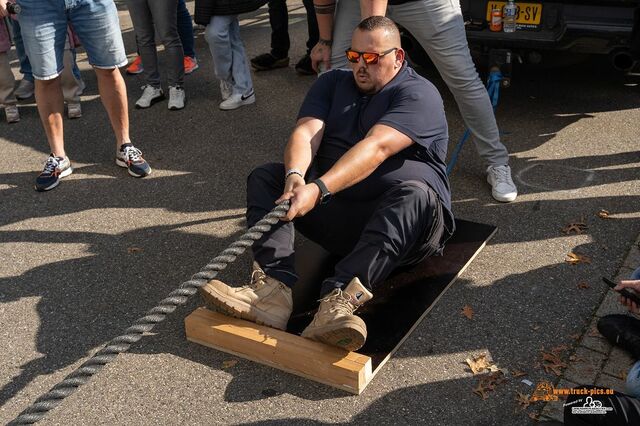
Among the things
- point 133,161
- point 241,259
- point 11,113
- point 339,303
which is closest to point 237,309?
point 339,303

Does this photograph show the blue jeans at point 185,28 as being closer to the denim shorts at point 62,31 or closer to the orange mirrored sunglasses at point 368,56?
the denim shorts at point 62,31

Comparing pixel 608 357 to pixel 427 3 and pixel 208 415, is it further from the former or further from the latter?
pixel 427 3

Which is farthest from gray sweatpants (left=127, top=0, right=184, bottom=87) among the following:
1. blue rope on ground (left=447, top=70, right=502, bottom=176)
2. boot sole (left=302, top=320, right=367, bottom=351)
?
boot sole (left=302, top=320, right=367, bottom=351)

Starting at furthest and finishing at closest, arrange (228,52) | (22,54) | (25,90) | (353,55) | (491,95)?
1. (25,90)
2. (22,54)
3. (228,52)
4. (491,95)
5. (353,55)

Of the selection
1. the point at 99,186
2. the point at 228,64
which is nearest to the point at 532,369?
the point at 99,186

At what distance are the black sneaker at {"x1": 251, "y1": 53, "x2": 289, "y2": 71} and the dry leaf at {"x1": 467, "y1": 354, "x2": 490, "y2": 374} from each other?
4.66 metres

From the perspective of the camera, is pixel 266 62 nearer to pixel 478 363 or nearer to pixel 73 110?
pixel 73 110

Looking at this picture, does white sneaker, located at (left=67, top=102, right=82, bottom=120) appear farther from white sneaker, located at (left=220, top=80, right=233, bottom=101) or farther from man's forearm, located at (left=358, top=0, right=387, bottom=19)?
man's forearm, located at (left=358, top=0, right=387, bottom=19)

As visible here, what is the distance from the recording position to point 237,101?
21.6 ft

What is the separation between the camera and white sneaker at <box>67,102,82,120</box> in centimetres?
659

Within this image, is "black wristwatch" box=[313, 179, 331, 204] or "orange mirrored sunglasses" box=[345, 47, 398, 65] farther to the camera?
"orange mirrored sunglasses" box=[345, 47, 398, 65]

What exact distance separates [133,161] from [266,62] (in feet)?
7.90

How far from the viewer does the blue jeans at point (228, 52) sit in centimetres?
633

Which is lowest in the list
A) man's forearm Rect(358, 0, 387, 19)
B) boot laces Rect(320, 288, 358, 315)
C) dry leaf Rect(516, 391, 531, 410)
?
dry leaf Rect(516, 391, 531, 410)
